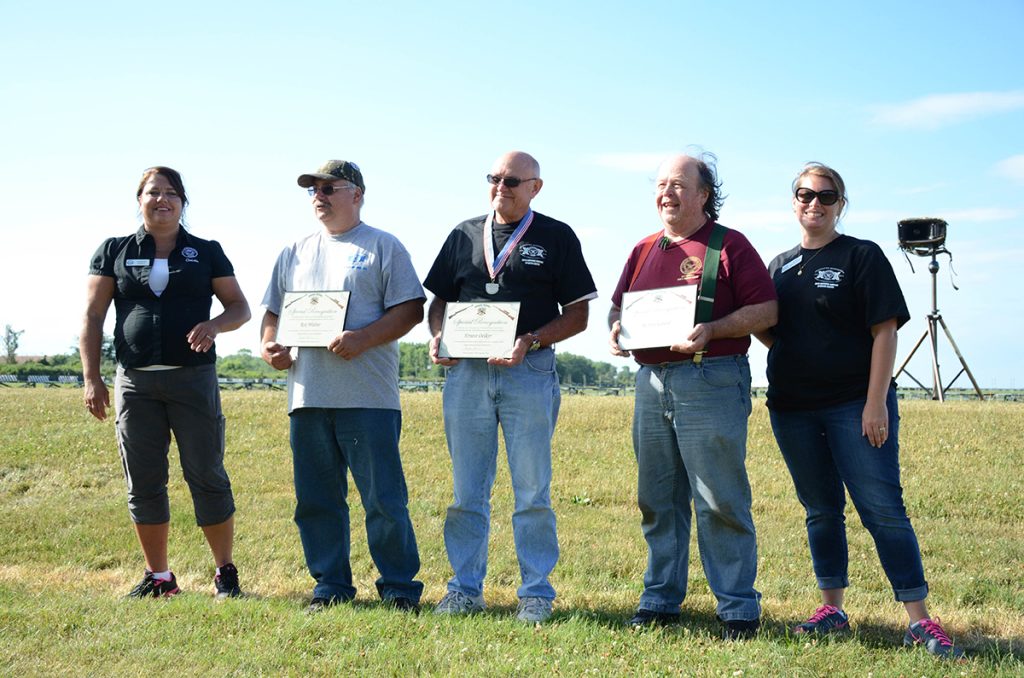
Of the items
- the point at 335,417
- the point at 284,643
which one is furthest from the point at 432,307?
the point at 284,643

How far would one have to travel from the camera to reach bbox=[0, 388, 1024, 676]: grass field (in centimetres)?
461

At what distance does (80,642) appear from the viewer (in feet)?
15.9

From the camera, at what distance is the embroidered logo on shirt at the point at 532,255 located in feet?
18.1

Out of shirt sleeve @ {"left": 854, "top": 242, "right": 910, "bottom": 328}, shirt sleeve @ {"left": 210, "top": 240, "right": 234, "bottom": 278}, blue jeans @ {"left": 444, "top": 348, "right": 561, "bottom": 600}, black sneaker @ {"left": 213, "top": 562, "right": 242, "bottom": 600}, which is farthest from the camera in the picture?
shirt sleeve @ {"left": 210, "top": 240, "right": 234, "bottom": 278}

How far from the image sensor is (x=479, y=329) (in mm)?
5434

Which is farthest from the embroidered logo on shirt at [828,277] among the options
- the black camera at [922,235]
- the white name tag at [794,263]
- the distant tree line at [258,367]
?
the distant tree line at [258,367]

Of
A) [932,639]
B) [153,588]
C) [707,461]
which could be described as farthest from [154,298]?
[932,639]

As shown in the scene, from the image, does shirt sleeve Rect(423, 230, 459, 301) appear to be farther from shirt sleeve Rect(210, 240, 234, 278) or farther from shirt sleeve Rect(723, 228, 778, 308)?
shirt sleeve Rect(723, 228, 778, 308)

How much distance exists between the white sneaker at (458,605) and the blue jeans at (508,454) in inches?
1.6

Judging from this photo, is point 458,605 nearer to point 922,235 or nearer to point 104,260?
point 104,260

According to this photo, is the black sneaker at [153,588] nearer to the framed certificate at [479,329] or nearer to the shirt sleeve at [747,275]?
the framed certificate at [479,329]

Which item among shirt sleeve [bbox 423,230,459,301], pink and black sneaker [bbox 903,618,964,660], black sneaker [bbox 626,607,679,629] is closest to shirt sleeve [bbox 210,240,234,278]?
shirt sleeve [bbox 423,230,459,301]

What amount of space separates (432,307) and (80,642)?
278 centimetres

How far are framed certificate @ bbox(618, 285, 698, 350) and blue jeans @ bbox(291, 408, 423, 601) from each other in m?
1.70
